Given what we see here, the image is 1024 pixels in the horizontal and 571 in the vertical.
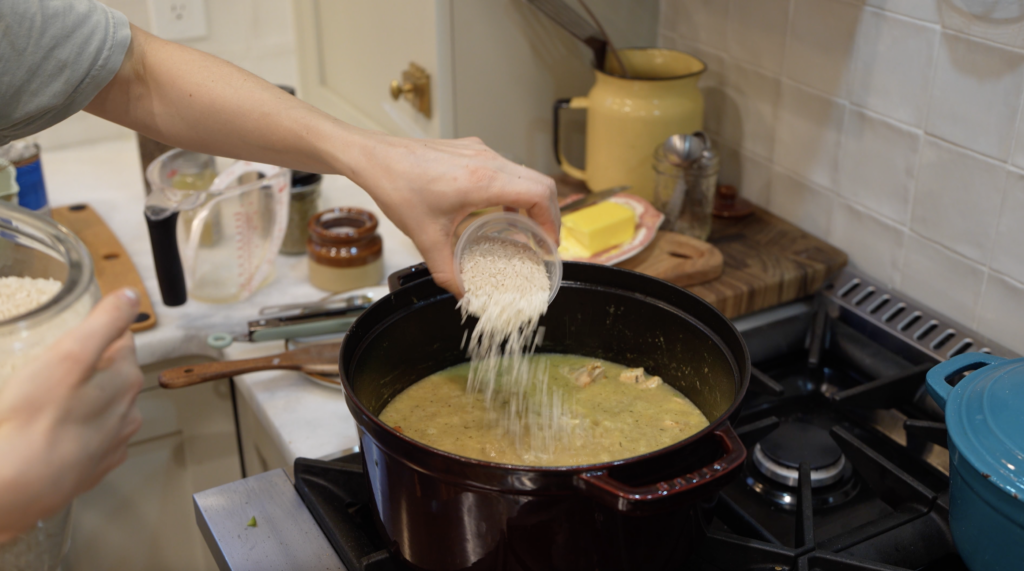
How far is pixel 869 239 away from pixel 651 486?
2.72 ft

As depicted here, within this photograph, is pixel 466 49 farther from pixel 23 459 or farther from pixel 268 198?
pixel 23 459

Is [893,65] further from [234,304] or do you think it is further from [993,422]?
[234,304]

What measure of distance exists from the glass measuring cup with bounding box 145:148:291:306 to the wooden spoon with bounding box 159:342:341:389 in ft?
0.83

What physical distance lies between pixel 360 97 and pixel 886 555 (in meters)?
1.30

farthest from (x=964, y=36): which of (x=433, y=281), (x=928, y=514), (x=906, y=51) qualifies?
(x=433, y=281)

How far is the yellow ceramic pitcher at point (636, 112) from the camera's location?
1.39 metres

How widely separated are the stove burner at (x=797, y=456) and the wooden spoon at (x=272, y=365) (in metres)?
0.53

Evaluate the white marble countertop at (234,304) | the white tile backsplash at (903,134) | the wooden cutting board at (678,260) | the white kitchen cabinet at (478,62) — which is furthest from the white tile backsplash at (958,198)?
the white marble countertop at (234,304)

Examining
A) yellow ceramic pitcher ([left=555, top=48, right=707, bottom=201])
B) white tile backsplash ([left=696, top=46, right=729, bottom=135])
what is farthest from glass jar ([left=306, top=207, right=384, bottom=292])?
white tile backsplash ([left=696, top=46, right=729, bottom=135])

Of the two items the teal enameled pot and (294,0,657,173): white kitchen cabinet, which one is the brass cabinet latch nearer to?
(294,0,657,173): white kitchen cabinet

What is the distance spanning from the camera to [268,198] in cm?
133

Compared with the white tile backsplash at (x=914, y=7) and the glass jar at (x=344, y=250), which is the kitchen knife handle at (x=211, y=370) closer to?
the glass jar at (x=344, y=250)

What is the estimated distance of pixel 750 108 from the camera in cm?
145

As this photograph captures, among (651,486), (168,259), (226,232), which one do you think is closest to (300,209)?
(226,232)
